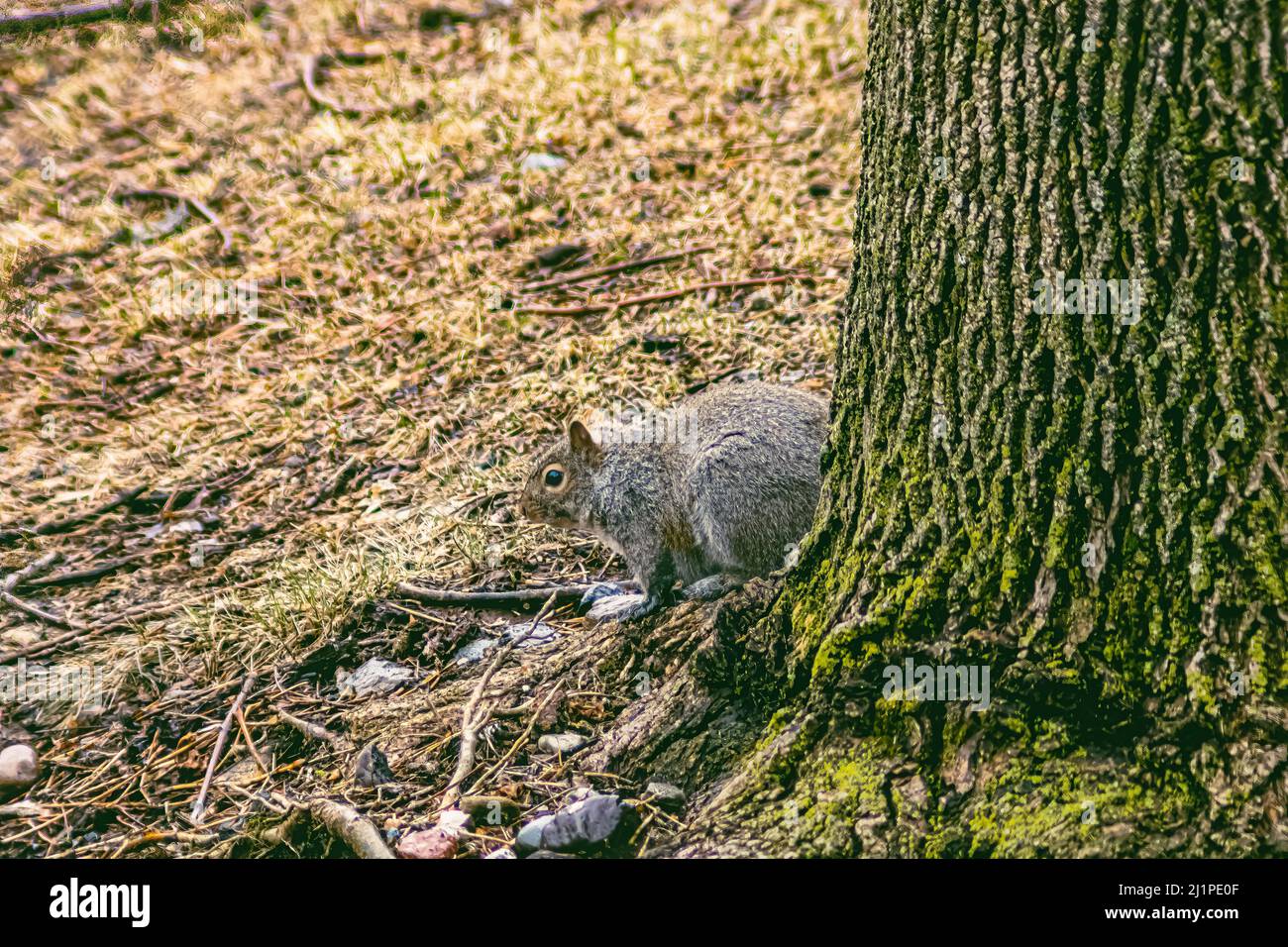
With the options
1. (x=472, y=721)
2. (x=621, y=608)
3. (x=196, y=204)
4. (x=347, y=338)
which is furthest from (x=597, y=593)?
(x=196, y=204)

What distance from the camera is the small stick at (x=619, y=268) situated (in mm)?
5980

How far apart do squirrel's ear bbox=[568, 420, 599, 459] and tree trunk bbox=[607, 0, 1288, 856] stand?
1.41m

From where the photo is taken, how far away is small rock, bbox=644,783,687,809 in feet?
10.3

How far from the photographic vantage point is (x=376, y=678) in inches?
156

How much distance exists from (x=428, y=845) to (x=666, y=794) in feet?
2.13

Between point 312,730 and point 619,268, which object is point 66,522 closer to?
point 312,730

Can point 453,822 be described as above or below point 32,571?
below

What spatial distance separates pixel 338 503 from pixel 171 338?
1796mm

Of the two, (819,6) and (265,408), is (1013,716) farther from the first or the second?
(819,6)

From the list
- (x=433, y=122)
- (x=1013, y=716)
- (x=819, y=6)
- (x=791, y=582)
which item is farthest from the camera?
(x=819, y=6)

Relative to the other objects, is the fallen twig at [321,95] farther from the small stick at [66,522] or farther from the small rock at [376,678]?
the small rock at [376,678]

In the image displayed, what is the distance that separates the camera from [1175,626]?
2.53 m
